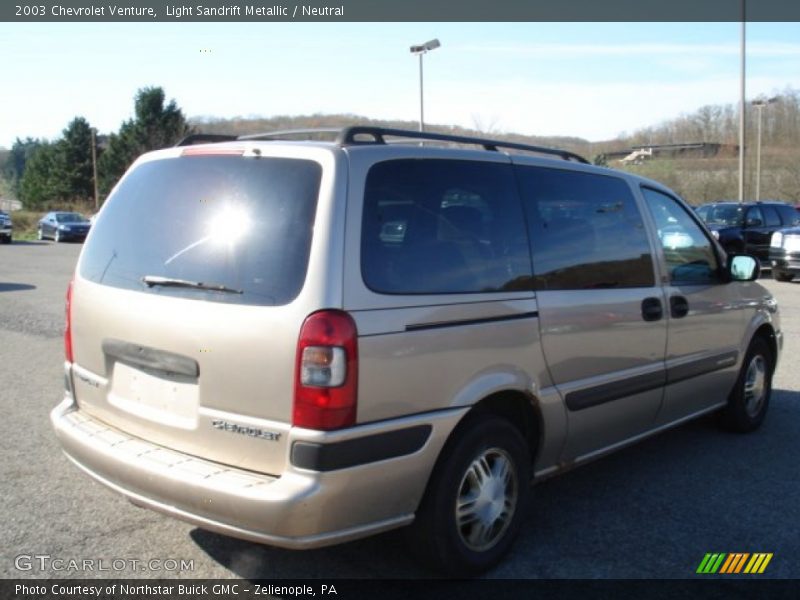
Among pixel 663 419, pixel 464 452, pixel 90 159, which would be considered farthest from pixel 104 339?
pixel 90 159

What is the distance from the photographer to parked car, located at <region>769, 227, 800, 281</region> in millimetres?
17016

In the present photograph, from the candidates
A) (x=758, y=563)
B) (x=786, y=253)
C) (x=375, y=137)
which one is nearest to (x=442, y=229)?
(x=375, y=137)

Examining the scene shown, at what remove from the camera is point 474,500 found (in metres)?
3.53

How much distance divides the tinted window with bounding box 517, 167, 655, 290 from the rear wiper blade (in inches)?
59.9

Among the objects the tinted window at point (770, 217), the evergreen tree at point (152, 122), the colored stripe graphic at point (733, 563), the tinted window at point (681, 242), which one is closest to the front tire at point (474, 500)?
the colored stripe graphic at point (733, 563)

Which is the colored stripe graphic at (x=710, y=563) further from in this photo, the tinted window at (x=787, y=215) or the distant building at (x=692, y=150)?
the distant building at (x=692, y=150)

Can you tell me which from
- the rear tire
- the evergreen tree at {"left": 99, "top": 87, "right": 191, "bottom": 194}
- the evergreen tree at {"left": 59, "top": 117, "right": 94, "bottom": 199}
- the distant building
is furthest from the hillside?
the evergreen tree at {"left": 59, "top": 117, "right": 94, "bottom": 199}

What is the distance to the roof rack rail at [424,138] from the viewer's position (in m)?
3.34

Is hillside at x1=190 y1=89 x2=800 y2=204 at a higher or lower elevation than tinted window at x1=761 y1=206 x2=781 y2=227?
higher

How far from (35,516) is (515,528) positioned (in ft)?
8.03

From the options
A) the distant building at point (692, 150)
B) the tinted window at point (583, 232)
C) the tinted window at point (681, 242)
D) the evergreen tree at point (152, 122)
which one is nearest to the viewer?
the tinted window at point (583, 232)

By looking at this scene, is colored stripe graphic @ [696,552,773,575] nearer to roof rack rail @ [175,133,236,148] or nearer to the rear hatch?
the rear hatch

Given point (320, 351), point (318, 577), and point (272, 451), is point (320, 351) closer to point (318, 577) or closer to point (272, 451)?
point (272, 451)

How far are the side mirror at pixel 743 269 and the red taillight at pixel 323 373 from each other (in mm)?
3501
